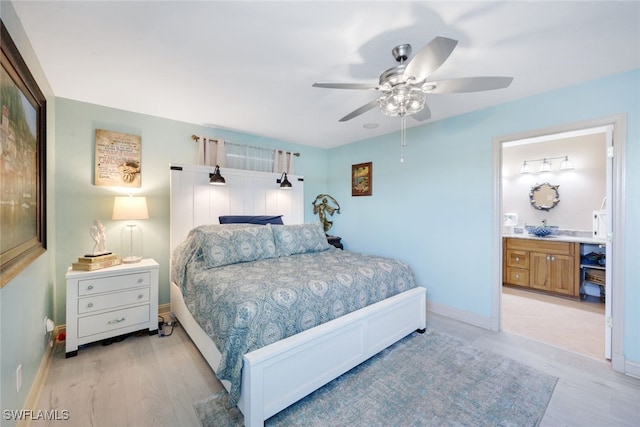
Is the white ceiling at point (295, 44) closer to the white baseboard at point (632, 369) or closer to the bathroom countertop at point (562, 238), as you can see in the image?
the white baseboard at point (632, 369)

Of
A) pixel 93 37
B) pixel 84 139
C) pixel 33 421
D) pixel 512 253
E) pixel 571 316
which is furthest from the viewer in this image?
pixel 512 253

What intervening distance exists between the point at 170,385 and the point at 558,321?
415cm

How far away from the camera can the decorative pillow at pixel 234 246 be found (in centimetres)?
243

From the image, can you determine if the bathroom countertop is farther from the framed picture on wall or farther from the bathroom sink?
the framed picture on wall

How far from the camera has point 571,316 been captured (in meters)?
3.22

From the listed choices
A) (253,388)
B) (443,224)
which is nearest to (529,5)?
(443,224)

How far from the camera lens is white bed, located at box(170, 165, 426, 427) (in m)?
1.55

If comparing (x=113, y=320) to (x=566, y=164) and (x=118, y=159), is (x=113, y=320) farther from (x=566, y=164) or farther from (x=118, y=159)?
(x=566, y=164)

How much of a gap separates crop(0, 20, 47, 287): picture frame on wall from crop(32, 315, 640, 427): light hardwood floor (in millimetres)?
988

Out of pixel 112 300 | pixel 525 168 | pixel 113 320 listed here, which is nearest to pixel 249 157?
pixel 112 300

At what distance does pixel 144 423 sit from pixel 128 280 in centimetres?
140

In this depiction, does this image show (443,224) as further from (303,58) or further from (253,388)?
(253,388)

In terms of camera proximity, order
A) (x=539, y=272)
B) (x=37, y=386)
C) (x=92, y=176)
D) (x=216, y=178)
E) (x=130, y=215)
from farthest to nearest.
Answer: (x=539, y=272), (x=216, y=178), (x=92, y=176), (x=130, y=215), (x=37, y=386)

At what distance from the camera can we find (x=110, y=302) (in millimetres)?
2436
